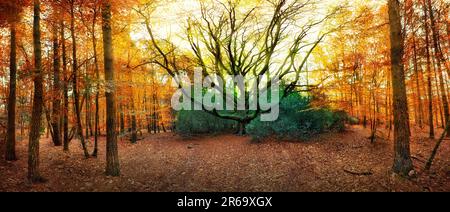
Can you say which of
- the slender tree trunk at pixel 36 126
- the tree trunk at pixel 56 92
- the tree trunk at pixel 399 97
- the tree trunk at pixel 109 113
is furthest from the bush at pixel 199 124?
the tree trunk at pixel 399 97

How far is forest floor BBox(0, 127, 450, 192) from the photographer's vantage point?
764 cm

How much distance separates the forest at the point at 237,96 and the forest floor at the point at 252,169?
0.07 metres

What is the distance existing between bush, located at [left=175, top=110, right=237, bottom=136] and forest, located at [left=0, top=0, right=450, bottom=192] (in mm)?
116

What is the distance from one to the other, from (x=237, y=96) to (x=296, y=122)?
456 centimetres

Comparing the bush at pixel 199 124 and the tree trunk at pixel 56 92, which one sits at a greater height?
the tree trunk at pixel 56 92

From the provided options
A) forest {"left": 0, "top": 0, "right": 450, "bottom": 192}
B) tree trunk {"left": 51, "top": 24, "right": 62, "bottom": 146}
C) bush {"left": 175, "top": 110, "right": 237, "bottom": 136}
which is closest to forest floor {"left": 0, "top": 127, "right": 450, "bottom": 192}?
forest {"left": 0, "top": 0, "right": 450, "bottom": 192}

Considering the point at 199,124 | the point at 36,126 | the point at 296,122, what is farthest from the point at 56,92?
the point at 296,122

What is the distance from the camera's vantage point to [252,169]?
10578 mm

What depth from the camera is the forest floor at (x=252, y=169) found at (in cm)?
764

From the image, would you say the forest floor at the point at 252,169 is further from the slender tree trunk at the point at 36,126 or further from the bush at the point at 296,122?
the bush at the point at 296,122

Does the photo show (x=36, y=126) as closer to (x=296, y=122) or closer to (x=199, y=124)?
(x=199, y=124)

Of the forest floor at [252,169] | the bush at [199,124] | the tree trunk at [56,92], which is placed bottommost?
the forest floor at [252,169]
